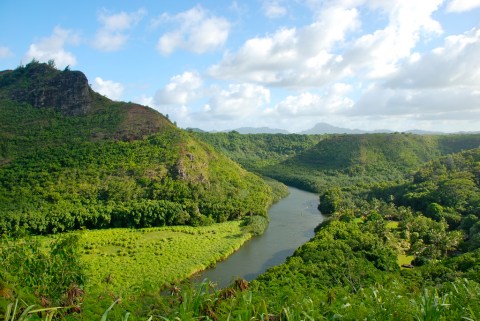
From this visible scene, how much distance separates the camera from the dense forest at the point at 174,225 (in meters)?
11.0

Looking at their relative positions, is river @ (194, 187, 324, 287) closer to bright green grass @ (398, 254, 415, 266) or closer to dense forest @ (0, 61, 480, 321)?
dense forest @ (0, 61, 480, 321)

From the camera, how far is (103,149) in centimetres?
8088


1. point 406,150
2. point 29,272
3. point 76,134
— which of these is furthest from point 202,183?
point 406,150

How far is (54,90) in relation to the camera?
10231cm

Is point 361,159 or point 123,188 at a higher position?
point 361,159

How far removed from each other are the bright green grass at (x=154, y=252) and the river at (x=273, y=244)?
5.61ft

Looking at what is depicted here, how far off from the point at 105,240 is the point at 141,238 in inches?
215

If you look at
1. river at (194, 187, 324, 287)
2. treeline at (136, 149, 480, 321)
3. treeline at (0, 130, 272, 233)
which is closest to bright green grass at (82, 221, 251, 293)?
river at (194, 187, 324, 287)

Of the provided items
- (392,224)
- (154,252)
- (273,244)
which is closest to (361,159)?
(392,224)

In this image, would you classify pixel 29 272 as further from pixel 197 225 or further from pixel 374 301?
pixel 197 225

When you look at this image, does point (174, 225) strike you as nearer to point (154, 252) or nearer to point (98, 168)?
point (154, 252)

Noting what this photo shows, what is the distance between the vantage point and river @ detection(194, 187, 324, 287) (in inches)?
1793

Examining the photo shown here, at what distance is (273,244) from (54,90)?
265ft

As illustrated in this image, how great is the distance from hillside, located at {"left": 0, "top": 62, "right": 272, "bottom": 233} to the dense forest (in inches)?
12.9
